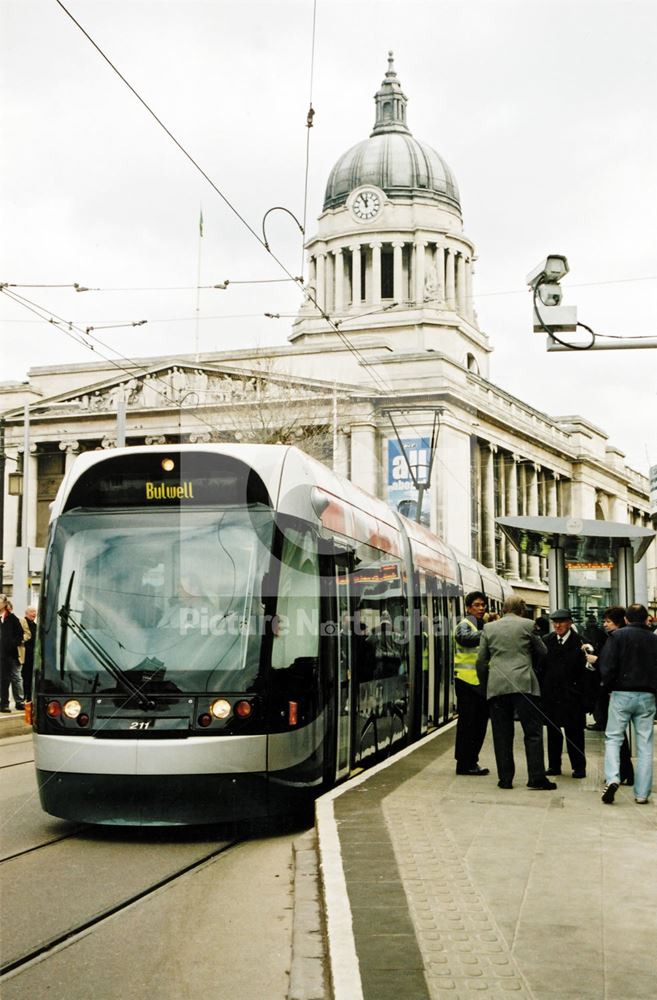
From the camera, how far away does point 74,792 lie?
854 centimetres

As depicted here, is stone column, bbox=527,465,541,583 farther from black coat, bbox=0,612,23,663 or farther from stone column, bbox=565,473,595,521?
black coat, bbox=0,612,23,663

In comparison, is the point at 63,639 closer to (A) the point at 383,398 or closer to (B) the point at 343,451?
(A) the point at 383,398

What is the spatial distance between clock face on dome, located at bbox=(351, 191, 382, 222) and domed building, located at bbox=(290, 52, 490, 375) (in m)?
0.07

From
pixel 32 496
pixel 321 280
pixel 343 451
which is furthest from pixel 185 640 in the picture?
pixel 321 280

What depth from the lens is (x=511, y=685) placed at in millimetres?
10617

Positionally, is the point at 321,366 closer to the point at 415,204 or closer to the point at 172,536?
the point at 415,204

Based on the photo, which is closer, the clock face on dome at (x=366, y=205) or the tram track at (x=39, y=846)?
the tram track at (x=39, y=846)

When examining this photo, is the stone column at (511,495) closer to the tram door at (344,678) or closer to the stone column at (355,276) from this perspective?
the stone column at (355,276)

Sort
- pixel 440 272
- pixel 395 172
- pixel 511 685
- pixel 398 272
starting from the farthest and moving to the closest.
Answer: pixel 395 172, pixel 440 272, pixel 398 272, pixel 511 685

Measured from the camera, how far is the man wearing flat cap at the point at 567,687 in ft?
36.4

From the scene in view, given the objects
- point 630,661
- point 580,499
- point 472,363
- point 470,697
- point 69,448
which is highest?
point 472,363

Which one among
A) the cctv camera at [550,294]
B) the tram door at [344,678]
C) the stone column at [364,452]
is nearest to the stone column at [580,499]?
the stone column at [364,452]

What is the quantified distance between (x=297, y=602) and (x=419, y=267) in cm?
7813

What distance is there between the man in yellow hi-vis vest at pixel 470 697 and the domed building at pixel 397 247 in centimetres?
6970
